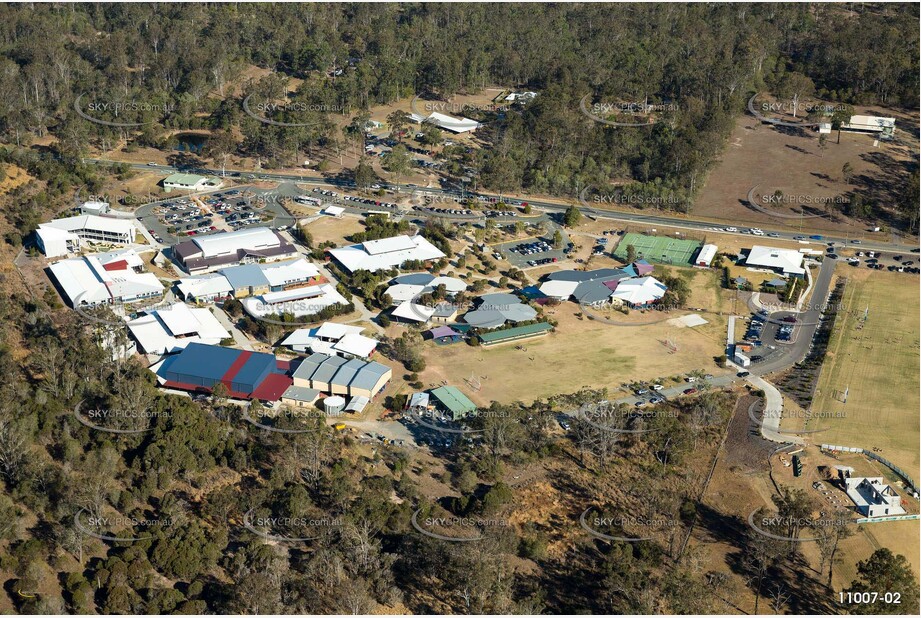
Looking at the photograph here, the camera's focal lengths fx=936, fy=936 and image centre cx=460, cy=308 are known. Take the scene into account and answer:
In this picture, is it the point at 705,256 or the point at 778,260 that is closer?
the point at 778,260

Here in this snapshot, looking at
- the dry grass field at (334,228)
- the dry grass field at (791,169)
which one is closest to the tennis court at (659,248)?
the dry grass field at (791,169)

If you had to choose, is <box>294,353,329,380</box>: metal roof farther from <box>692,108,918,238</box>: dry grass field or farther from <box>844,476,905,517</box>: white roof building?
<box>692,108,918,238</box>: dry grass field

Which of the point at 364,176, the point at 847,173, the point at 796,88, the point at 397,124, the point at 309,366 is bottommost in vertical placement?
the point at 309,366

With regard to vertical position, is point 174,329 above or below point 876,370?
above

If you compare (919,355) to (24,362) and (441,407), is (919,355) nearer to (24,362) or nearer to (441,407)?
(441,407)

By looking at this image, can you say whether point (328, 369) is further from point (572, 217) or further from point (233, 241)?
point (572, 217)

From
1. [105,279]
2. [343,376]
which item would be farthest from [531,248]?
[105,279]

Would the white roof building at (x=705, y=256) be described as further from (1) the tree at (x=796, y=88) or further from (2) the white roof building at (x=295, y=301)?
(1) the tree at (x=796, y=88)
